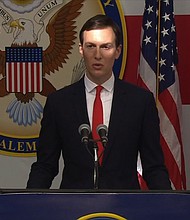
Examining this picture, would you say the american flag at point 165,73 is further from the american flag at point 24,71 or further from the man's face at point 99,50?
the man's face at point 99,50

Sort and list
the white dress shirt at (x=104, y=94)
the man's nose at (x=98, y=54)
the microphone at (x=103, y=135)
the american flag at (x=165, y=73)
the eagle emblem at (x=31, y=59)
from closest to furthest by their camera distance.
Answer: the microphone at (x=103, y=135)
the man's nose at (x=98, y=54)
the white dress shirt at (x=104, y=94)
the american flag at (x=165, y=73)
the eagle emblem at (x=31, y=59)

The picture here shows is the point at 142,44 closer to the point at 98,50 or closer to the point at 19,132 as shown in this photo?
the point at 19,132

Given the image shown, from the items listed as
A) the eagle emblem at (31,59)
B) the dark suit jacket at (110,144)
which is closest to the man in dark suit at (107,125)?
the dark suit jacket at (110,144)

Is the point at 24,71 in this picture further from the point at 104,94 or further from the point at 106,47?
the point at 106,47

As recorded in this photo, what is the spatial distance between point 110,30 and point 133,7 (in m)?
1.64

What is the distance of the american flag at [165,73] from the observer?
3.67 meters

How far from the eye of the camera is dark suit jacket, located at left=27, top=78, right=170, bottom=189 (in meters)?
2.29

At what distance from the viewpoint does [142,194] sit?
6.00 feet

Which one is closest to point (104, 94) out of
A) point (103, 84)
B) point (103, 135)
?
point (103, 84)

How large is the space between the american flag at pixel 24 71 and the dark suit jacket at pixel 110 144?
155cm

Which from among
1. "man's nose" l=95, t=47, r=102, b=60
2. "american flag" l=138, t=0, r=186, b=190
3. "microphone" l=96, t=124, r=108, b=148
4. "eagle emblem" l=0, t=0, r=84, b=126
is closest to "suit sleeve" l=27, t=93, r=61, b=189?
"man's nose" l=95, t=47, r=102, b=60

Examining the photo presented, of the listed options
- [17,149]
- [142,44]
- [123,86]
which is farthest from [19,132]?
→ [123,86]

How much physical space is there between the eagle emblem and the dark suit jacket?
5.08ft

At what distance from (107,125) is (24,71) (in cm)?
172
